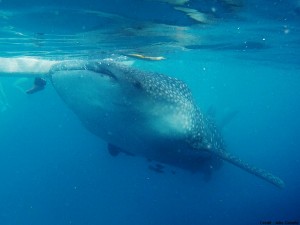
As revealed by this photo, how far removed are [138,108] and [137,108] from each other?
0.02 metres

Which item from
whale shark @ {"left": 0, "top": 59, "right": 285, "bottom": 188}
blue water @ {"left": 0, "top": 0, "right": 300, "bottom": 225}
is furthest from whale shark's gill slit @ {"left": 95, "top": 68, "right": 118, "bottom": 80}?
blue water @ {"left": 0, "top": 0, "right": 300, "bottom": 225}

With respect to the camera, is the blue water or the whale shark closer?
the whale shark

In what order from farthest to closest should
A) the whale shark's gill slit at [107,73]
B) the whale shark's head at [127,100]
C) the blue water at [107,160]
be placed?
the blue water at [107,160] → the whale shark's head at [127,100] → the whale shark's gill slit at [107,73]

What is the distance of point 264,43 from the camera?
672 inches

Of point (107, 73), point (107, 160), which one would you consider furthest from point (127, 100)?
point (107, 160)

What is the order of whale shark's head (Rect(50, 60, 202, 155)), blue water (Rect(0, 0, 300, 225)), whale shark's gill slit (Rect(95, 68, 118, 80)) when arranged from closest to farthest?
whale shark's gill slit (Rect(95, 68, 118, 80))
whale shark's head (Rect(50, 60, 202, 155))
blue water (Rect(0, 0, 300, 225))

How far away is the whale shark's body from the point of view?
6.13 m

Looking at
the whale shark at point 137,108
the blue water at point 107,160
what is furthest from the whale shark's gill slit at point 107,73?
the blue water at point 107,160

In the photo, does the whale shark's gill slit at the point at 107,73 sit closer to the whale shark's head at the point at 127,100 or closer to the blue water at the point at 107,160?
the whale shark's head at the point at 127,100

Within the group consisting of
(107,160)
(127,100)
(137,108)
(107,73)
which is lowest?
(107,160)

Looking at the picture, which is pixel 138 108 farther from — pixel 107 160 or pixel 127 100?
pixel 107 160

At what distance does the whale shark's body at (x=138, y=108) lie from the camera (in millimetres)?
6133

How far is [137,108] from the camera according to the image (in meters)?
6.67

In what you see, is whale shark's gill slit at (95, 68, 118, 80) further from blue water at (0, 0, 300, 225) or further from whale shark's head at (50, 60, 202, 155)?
blue water at (0, 0, 300, 225)
